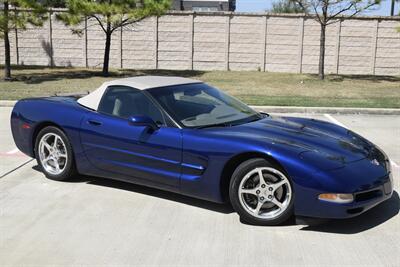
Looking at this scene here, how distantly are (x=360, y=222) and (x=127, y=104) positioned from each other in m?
2.66

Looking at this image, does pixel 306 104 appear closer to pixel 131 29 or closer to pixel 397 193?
pixel 397 193

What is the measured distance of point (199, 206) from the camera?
5.16 m

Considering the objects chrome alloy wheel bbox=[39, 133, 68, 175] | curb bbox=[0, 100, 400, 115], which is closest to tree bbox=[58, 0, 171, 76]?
curb bbox=[0, 100, 400, 115]

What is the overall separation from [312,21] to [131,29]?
8325 millimetres

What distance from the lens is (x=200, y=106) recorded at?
5535 millimetres

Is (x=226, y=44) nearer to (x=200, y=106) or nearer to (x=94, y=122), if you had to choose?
(x=200, y=106)

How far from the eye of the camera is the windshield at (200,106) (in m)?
5.25

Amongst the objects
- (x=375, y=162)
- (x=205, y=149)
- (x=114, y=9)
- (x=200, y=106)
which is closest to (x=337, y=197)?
(x=375, y=162)

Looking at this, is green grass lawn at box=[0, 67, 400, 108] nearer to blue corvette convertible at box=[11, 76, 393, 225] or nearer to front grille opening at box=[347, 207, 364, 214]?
blue corvette convertible at box=[11, 76, 393, 225]

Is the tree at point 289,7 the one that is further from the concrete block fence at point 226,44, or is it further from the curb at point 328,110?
the curb at point 328,110

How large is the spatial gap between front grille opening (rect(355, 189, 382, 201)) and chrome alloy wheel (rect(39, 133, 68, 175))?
129 inches

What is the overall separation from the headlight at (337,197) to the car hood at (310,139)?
0.25 meters

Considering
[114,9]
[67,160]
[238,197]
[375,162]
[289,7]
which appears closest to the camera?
[238,197]

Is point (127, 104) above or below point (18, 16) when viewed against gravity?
below
